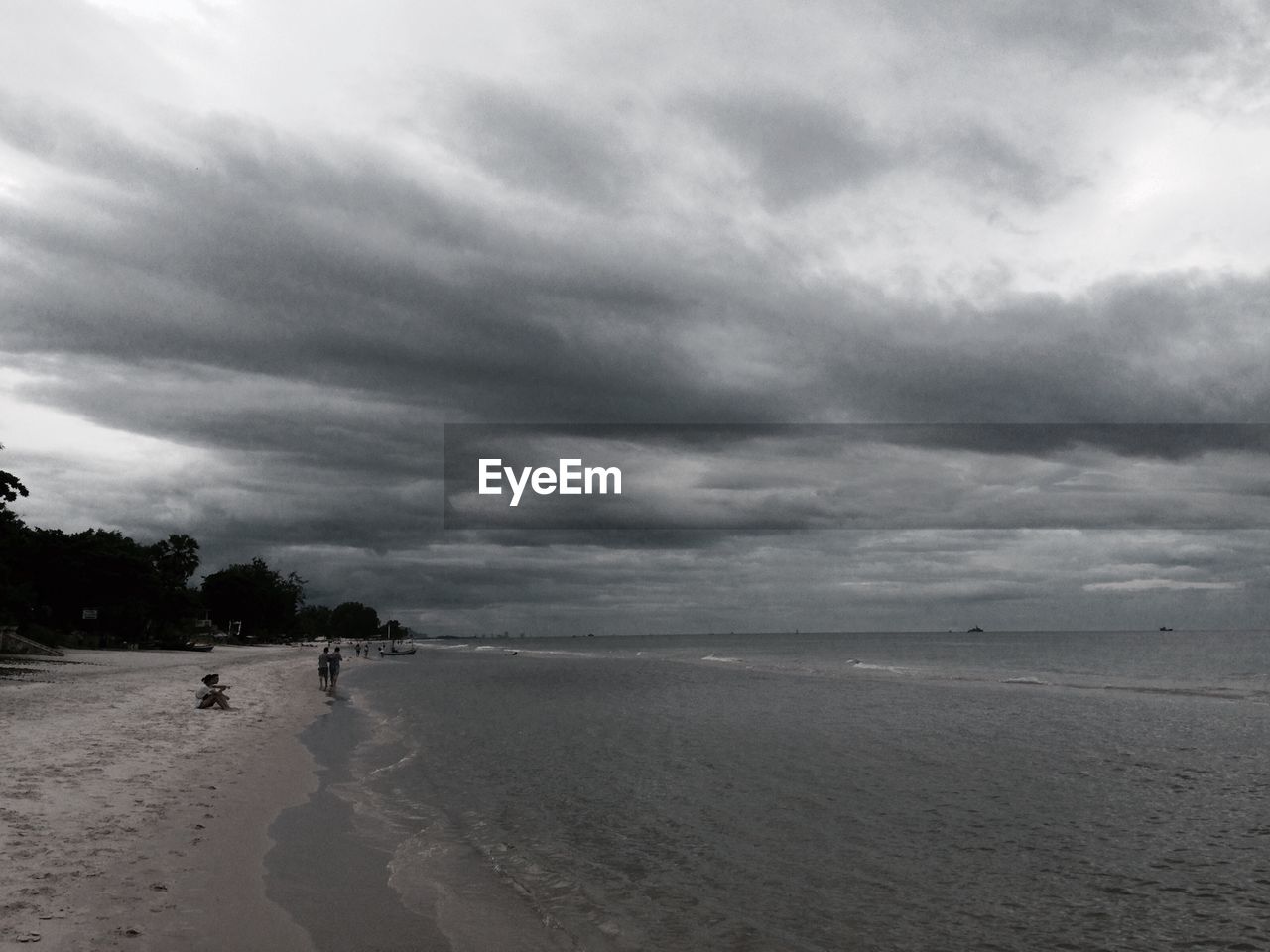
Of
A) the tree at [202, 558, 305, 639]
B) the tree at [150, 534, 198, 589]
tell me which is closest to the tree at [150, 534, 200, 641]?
the tree at [150, 534, 198, 589]

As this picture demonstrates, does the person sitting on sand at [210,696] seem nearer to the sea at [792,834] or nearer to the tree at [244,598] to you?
the sea at [792,834]

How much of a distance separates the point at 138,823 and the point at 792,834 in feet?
38.4

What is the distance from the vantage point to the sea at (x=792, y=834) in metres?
12.1

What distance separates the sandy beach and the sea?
0.85 meters

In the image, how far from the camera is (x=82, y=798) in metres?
15.1

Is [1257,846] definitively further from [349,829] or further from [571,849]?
[349,829]

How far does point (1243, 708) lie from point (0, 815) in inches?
2124

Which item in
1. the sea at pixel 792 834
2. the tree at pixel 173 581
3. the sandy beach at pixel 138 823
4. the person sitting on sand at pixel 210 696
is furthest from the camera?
the tree at pixel 173 581

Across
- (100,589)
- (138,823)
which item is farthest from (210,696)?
(100,589)

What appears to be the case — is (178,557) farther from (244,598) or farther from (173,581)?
(244,598)

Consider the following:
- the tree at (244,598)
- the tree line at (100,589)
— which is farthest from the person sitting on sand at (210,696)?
the tree at (244,598)

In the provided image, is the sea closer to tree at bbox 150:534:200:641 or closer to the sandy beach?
the sandy beach

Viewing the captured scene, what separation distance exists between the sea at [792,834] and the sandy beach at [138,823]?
85 cm

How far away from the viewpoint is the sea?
12.1m
